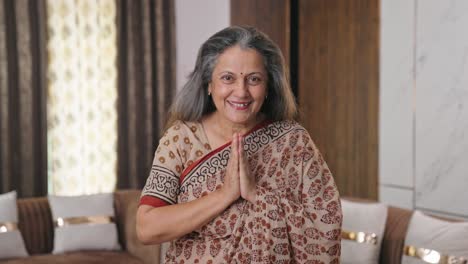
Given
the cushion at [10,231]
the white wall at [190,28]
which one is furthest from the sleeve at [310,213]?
the white wall at [190,28]

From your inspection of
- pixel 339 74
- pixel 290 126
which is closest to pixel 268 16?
pixel 339 74

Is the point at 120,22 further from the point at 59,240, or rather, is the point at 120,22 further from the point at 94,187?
the point at 59,240

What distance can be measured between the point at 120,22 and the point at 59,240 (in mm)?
2168

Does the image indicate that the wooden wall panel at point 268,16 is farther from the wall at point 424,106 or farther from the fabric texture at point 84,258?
the fabric texture at point 84,258

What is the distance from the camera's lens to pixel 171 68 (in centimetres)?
570

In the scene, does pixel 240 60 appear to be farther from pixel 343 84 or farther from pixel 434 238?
pixel 343 84

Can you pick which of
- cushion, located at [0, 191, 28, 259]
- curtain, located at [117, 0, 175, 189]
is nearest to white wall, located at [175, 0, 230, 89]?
curtain, located at [117, 0, 175, 189]

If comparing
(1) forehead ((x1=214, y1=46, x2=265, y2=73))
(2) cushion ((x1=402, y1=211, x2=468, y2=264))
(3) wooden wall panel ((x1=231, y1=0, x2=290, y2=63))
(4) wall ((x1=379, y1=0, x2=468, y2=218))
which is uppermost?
(3) wooden wall panel ((x1=231, y1=0, x2=290, y2=63))

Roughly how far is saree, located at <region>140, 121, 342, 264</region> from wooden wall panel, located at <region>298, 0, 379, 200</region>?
→ 2819mm

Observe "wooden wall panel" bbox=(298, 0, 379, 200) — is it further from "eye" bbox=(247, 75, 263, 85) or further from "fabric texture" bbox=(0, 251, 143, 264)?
"eye" bbox=(247, 75, 263, 85)

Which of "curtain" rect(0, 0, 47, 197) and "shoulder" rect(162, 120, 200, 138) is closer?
"shoulder" rect(162, 120, 200, 138)

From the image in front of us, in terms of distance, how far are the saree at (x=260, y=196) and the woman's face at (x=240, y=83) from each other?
0.39 ft

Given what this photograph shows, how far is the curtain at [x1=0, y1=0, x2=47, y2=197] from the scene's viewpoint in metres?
4.81

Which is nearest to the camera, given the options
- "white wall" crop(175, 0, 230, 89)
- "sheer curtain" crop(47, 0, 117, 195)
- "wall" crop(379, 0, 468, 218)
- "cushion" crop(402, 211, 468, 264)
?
"cushion" crop(402, 211, 468, 264)
